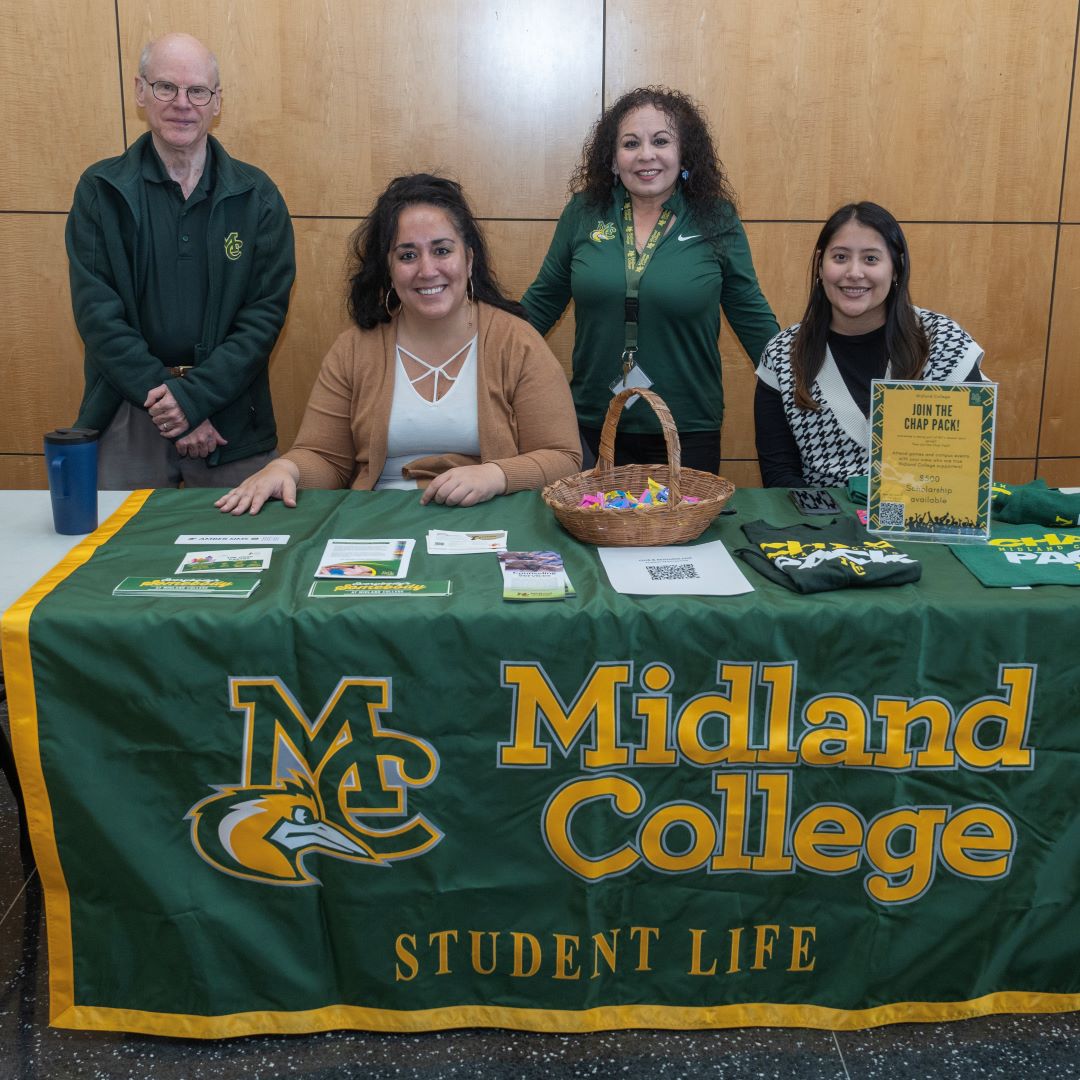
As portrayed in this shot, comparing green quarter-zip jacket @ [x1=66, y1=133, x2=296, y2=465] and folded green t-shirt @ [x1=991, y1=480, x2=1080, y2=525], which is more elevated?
green quarter-zip jacket @ [x1=66, y1=133, x2=296, y2=465]

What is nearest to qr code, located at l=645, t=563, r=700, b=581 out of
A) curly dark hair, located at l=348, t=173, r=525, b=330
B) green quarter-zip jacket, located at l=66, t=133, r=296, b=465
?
curly dark hair, located at l=348, t=173, r=525, b=330

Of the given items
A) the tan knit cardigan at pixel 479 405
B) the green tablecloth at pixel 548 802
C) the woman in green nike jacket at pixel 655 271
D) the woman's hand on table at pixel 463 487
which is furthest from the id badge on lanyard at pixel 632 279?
the green tablecloth at pixel 548 802

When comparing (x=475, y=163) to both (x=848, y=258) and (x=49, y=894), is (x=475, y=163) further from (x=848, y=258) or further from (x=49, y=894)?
(x=49, y=894)

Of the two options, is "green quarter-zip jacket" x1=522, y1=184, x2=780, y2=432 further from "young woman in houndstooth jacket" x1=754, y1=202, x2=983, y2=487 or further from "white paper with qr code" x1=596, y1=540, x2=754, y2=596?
"white paper with qr code" x1=596, y1=540, x2=754, y2=596

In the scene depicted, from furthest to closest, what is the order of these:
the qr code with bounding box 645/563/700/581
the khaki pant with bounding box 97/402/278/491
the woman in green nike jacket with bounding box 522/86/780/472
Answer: the khaki pant with bounding box 97/402/278/491, the woman in green nike jacket with bounding box 522/86/780/472, the qr code with bounding box 645/563/700/581

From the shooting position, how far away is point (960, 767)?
1.62 m

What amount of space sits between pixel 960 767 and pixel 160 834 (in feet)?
3.94

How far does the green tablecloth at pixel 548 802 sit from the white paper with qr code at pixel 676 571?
3cm

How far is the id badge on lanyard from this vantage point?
107 inches

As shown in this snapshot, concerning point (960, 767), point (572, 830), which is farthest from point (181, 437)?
point (960, 767)

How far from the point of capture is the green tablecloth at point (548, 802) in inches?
61.2

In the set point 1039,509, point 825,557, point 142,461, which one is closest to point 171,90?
point 142,461

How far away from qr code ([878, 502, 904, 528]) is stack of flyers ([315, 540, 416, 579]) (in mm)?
806

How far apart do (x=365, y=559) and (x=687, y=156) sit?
1510 millimetres
